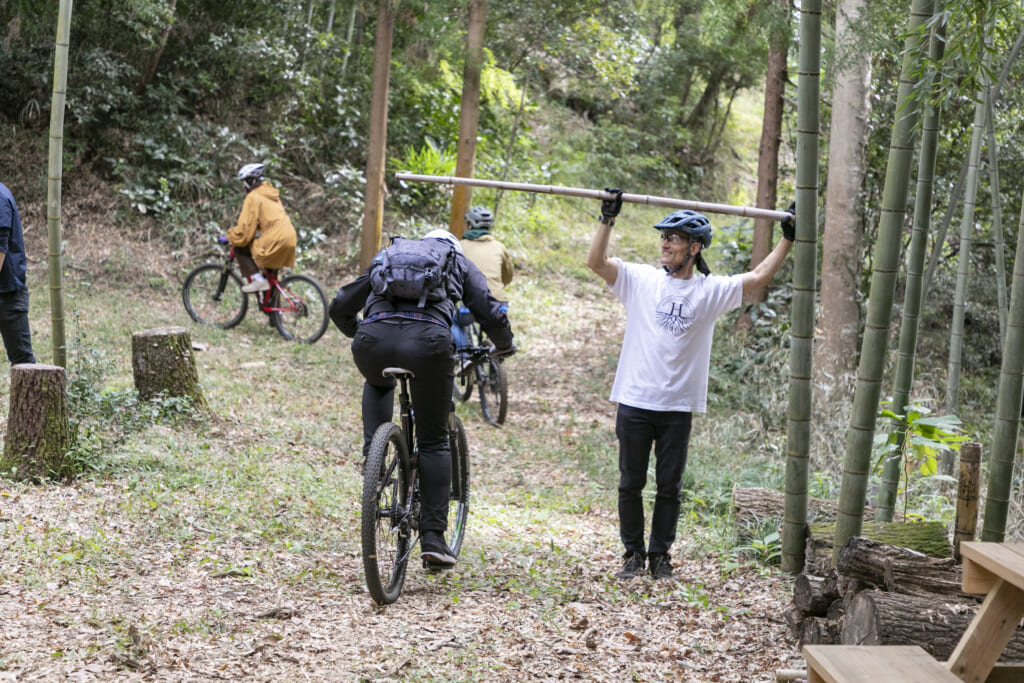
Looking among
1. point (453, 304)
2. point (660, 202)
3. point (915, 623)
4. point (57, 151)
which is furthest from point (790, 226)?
point (57, 151)

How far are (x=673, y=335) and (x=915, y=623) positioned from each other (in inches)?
69.2

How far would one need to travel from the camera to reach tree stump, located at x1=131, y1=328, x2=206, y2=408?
279 inches

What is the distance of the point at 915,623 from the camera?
337 cm

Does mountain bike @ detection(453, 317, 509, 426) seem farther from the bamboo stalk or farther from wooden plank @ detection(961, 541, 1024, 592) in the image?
wooden plank @ detection(961, 541, 1024, 592)

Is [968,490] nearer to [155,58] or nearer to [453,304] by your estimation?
[453,304]

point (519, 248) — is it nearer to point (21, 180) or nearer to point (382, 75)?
point (382, 75)

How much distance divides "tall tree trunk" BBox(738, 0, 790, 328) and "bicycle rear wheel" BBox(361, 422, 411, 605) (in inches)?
289

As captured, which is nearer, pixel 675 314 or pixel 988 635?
pixel 988 635

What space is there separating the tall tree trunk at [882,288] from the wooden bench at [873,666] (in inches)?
52.9

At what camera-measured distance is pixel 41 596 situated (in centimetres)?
409

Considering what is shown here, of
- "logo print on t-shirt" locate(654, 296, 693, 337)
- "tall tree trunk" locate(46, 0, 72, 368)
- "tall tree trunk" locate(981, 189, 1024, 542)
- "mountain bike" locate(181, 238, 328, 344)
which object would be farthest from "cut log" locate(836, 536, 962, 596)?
"mountain bike" locate(181, 238, 328, 344)

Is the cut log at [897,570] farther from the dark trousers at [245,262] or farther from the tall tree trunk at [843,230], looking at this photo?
the dark trousers at [245,262]

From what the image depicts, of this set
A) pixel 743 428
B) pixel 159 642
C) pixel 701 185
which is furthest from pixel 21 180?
pixel 701 185

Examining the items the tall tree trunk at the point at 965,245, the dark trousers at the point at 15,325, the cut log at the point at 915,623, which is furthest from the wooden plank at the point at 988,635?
the dark trousers at the point at 15,325
